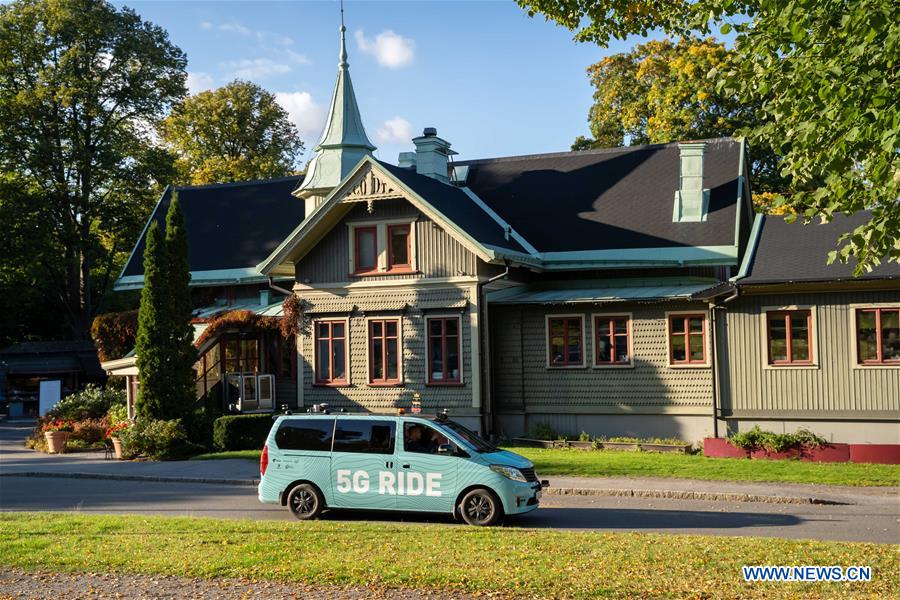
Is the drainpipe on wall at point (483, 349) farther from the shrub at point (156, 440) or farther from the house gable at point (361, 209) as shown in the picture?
the shrub at point (156, 440)

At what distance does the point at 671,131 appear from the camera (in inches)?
1784

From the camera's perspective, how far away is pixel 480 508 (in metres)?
15.8

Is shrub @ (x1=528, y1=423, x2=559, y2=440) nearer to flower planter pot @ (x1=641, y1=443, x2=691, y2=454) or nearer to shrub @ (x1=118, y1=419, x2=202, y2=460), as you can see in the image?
flower planter pot @ (x1=641, y1=443, x2=691, y2=454)

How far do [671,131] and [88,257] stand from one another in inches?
1138

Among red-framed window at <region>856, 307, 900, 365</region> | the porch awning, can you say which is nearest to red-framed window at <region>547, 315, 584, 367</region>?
the porch awning

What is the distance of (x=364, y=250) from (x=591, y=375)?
25.6ft

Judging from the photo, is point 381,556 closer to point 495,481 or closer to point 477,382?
point 495,481

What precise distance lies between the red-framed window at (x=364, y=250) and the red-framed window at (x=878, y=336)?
1364 centimetres

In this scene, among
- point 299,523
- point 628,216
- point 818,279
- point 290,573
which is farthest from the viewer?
point 628,216

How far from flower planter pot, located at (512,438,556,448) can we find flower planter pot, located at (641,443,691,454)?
8.72ft

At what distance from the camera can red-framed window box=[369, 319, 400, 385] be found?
3056 cm

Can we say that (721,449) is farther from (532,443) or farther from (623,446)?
(532,443)

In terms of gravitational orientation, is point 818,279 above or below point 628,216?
below

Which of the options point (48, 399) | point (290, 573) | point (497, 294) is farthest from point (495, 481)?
point (48, 399)
